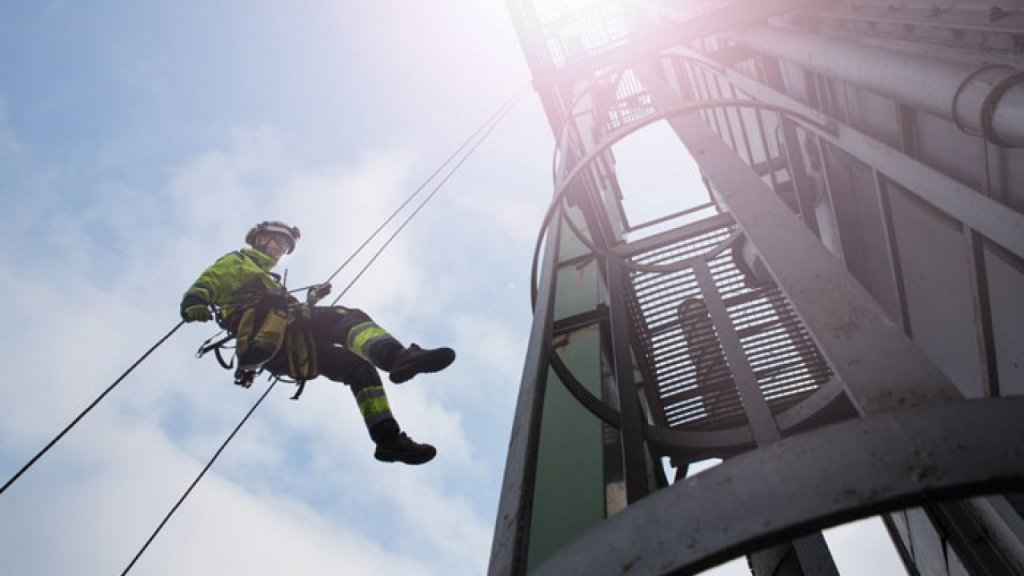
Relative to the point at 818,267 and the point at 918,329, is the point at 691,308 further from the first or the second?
the point at 818,267

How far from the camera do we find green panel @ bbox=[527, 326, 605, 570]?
320cm

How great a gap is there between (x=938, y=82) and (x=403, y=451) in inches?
145

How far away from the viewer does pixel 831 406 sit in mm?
2809

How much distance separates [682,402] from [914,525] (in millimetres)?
1570

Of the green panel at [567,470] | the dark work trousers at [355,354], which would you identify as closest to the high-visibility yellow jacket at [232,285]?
the dark work trousers at [355,354]

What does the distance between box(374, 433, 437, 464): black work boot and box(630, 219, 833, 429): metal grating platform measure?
5.42 feet

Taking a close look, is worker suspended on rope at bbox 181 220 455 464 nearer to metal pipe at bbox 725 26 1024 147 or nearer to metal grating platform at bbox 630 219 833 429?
metal grating platform at bbox 630 219 833 429

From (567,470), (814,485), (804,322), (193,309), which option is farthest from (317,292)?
(814,485)

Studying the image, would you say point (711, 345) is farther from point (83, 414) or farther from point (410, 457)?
point (83, 414)

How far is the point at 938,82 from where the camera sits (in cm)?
184

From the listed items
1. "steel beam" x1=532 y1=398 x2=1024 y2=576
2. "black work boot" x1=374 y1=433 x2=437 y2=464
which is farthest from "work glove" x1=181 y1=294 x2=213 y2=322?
"steel beam" x1=532 y1=398 x2=1024 y2=576

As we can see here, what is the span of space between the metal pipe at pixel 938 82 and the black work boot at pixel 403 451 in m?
3.36

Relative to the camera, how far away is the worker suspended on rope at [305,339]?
14.0 ft

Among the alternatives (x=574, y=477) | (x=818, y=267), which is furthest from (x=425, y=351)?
(x=818, y=267)
